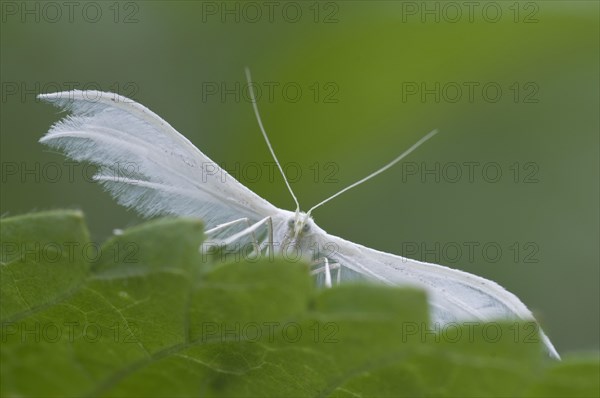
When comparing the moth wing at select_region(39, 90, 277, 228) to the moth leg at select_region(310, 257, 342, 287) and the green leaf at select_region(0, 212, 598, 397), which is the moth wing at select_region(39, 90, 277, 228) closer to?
the moth leg at select_region(310, 257, 342, 287)

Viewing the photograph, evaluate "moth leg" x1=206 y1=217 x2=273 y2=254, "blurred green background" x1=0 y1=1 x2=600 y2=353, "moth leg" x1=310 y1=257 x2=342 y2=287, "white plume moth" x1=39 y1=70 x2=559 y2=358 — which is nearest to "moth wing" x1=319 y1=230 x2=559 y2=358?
"white plume moth" x1=39 y1=70 x2=559 y2=358

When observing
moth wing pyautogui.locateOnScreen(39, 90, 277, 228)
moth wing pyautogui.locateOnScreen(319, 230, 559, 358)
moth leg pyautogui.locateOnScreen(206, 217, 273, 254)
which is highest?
moth wing pyautogui.locateOnScreen(39, 90, 277, 228)

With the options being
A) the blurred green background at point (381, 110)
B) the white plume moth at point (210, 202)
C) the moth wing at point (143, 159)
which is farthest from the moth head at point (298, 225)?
the blurred green background at point (381, 110)

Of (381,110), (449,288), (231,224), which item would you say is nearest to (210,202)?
(231,224)

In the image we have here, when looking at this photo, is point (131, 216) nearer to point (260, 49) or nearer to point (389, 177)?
point (260, 49)

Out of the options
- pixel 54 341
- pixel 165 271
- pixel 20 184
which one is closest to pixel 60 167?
pixel 20 184
